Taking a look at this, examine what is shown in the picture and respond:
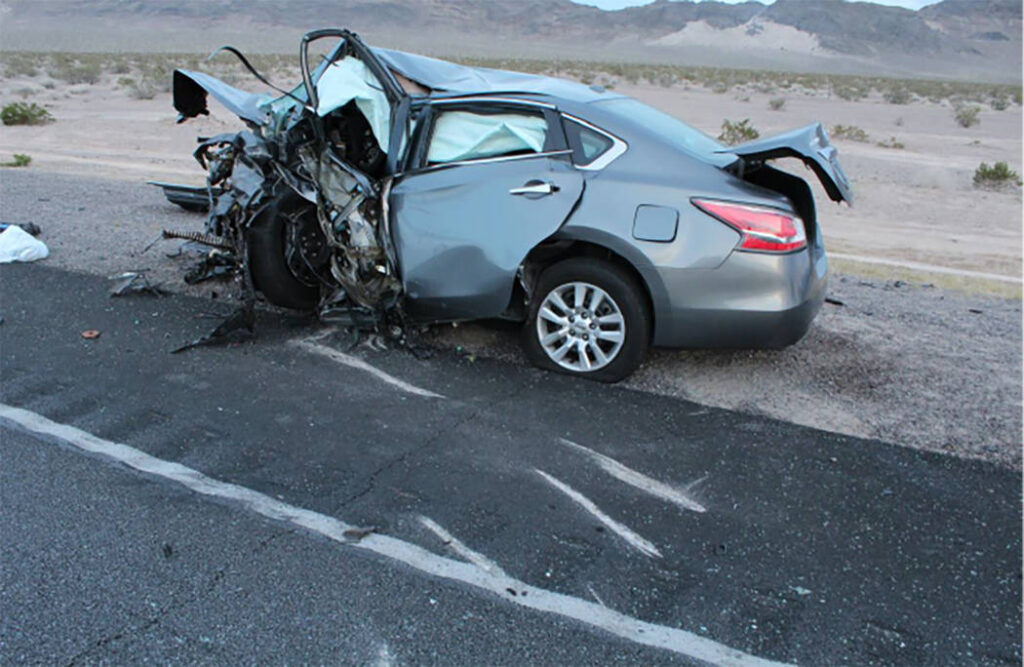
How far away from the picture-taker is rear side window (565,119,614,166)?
542cm

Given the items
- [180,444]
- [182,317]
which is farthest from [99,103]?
[180,444]

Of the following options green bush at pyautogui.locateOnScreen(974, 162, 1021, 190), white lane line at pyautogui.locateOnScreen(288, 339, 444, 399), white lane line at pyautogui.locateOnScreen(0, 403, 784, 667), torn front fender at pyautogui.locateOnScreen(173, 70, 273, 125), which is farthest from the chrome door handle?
green bush at pyautogui.locateOnScreen(974, 162, 1021, 190)

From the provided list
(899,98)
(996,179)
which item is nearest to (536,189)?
(996,179)

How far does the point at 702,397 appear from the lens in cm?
546

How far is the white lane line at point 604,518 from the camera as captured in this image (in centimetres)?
378

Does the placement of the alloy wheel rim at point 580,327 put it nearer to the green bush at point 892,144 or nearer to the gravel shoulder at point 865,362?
the gravel shoulder at point 865,362

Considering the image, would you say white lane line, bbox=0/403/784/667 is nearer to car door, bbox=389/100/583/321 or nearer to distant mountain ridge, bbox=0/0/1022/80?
car door, bbox=389/100/583/321

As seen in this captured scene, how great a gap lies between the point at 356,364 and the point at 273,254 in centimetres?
118

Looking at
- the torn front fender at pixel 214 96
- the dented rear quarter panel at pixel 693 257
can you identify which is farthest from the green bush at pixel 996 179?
the torn front fender at pixel 214 96

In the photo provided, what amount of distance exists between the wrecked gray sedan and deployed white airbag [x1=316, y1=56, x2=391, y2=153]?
11mm

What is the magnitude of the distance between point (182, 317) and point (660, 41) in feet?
406

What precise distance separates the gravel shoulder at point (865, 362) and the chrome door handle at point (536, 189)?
45.4 inches

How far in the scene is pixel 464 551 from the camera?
3.69 metres

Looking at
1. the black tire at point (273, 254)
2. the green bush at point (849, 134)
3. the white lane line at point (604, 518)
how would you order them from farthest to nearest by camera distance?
the green bush at point (849, 134), the black tire at point (273, 254), the white lane line at point (604, 518)
